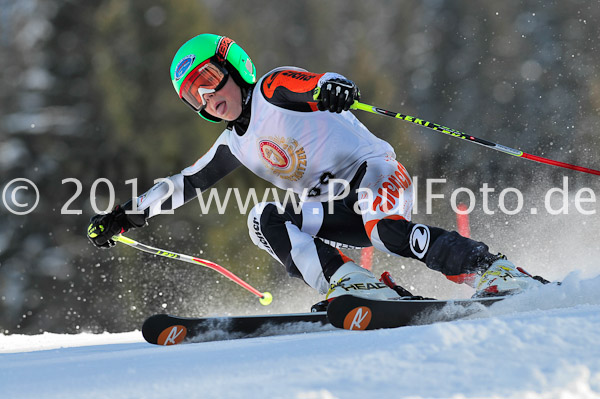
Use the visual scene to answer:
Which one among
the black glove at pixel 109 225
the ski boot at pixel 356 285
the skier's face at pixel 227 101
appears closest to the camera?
the ski boot at pixel 356 285

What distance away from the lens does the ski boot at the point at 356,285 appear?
2.40 m

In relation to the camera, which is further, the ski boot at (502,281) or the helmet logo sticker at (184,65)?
the helmet logo sticker at (184,65)

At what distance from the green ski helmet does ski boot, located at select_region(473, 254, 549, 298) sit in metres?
1.35

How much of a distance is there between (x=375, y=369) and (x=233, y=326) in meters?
1.13

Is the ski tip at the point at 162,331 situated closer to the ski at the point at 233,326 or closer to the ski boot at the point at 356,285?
the ski at the point at 233,326

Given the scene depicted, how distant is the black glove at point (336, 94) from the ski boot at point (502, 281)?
2.68ft

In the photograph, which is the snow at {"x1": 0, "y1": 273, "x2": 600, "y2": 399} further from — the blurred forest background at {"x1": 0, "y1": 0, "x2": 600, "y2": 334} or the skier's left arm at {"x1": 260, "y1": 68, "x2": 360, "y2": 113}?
the blurred forest background at {"x1": 0, "y1": 0, "x2": 600, "y2": 334}

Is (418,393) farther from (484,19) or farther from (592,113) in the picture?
(484,19)

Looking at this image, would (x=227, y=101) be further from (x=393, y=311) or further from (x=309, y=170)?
(x=393, y=311)

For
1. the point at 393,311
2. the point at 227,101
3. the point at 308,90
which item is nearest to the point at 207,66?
the point at 227,101

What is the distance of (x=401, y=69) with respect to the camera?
2336 cm

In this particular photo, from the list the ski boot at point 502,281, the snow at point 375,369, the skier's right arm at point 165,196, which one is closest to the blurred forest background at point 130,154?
the skier's right arm at point 165,196

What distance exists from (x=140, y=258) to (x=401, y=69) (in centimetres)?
1286

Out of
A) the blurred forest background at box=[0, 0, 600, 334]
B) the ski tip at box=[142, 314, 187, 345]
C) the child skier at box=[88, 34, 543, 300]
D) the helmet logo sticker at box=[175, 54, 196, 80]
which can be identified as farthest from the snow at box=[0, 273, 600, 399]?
the blurred forest background at box=[0, 0, 600, 334]
